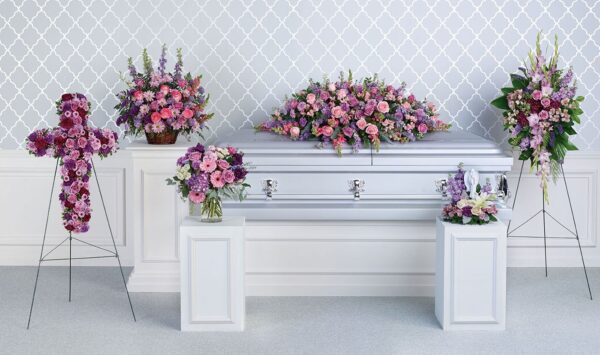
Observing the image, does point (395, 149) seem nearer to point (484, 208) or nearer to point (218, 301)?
point (484, 208)

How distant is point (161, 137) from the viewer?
203 inches

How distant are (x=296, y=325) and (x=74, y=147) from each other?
4.76 ft

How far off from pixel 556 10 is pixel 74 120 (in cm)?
320

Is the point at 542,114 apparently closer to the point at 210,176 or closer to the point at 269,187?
the point at 269,187

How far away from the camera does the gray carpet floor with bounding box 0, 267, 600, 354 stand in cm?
417

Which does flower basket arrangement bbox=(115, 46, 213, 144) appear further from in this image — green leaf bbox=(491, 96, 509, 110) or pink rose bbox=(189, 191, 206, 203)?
green leaf bbox=(491, 96, 509, 110)

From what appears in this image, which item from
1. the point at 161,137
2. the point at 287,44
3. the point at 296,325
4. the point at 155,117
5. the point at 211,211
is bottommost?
the point at 296,325

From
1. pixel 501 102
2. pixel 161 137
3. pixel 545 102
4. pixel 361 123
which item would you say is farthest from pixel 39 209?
pixel 545 102

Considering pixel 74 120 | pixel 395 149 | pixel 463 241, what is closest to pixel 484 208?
pixel 463 241

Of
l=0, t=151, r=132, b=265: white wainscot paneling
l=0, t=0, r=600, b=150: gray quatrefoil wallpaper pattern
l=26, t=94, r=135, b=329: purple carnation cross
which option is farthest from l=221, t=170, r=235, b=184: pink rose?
l=0, t=151, r=132, b=265: white wainscot paneling

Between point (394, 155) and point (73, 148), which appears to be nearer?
point (73, 148)

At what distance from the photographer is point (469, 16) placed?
5.73 metres

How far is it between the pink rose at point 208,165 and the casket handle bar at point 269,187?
612 mm

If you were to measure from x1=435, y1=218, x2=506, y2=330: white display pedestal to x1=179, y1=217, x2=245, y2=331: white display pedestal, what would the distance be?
1036 mm
